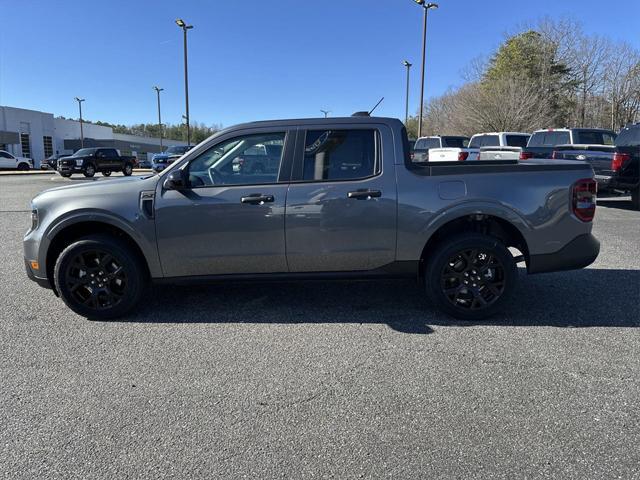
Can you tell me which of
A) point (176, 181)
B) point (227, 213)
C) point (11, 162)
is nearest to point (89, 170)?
point (11, 162)

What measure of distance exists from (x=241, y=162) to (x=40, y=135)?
7301 cm

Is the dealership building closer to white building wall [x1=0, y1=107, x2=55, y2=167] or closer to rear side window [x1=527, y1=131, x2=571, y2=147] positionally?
white building wall [x1=0, y1=107, x2=55, y2=167]

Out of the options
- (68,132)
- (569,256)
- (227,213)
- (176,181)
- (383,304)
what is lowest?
(383,304)

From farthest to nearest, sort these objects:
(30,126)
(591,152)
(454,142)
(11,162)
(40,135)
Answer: (40,135)
(30,126)
(11,162)
(454,142)
(591,152)

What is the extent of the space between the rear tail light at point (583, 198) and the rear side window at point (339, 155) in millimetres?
1819

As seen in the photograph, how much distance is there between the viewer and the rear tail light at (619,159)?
36.8 ft

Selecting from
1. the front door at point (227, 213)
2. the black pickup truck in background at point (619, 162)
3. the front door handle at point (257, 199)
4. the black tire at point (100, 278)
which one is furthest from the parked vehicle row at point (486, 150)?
the black tire at point (100, 278)

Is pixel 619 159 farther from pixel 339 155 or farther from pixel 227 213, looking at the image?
pixel 227 213

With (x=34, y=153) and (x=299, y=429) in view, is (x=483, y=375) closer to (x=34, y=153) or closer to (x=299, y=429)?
(x=299, y=429)

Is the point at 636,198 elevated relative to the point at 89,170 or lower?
lower

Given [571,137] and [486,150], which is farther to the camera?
[486,150]

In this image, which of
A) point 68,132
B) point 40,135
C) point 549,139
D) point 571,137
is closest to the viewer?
point 571,137

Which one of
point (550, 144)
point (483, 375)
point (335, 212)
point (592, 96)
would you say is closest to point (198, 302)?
point (335, 212)

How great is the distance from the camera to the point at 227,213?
4242 mm
